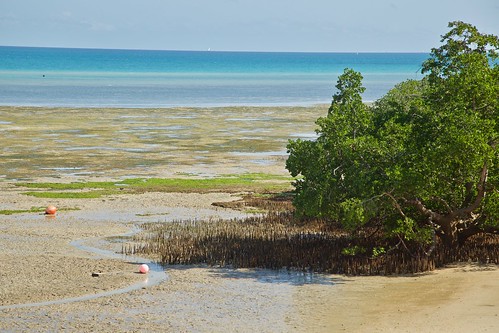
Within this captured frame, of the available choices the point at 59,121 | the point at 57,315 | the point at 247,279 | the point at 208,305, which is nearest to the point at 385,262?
the point at 247,279

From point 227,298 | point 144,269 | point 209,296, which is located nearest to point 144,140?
point 144,269

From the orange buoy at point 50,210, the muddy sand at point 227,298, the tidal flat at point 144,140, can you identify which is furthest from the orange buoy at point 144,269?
the tidal flat at point 144,140

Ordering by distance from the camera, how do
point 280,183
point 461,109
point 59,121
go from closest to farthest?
point 461,109, point 280,183, point 59,121

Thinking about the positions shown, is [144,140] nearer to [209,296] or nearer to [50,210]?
[50,210]

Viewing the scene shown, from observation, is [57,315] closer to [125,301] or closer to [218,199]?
[125,301]

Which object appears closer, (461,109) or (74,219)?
(461,109)

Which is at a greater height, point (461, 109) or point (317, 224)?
point (461, 109)

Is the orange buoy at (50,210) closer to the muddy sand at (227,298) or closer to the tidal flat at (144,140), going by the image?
the muddy sand at (227,298)

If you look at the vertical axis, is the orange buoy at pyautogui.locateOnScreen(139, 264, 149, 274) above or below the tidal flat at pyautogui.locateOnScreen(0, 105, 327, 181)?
above

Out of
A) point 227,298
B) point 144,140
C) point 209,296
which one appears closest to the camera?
point 227,298

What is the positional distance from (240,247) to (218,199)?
1217 cm

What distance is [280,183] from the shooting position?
47406 millimetres

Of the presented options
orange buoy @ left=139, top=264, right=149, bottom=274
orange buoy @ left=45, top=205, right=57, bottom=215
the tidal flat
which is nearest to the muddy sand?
orange buoy @ left=139, top=264, right=149, bottom=274

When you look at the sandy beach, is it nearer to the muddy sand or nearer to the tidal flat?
the muddy sand
